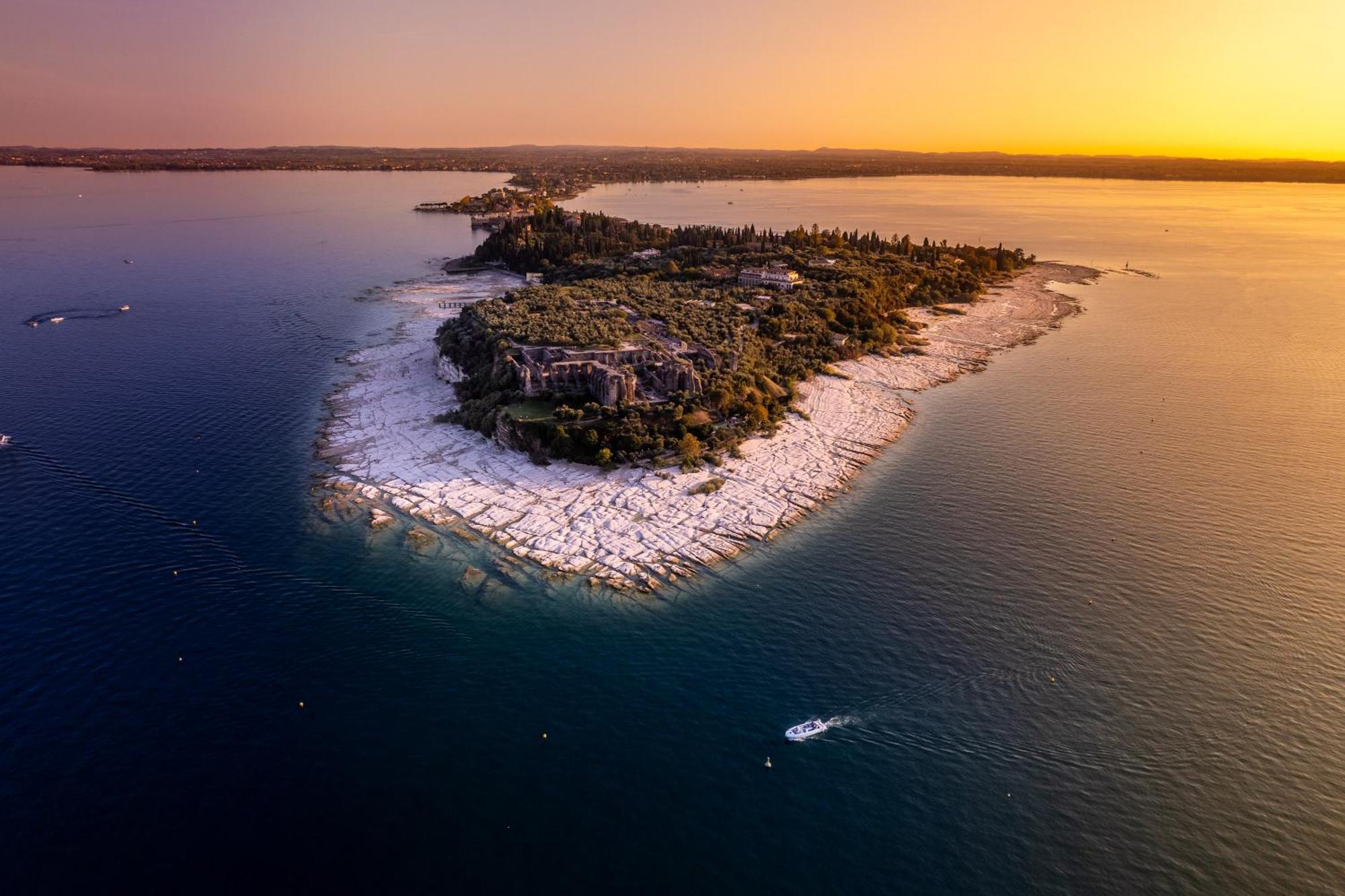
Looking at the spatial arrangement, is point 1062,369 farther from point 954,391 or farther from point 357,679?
point 357,679

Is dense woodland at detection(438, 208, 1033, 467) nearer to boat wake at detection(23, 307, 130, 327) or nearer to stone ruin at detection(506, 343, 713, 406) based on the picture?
stone ruin at detection(506, 343, 713, 406)

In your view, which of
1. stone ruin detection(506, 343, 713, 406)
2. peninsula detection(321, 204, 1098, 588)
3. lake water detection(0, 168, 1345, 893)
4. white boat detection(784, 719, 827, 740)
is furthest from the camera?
stone ruin detection(506, 343, 713, 406)

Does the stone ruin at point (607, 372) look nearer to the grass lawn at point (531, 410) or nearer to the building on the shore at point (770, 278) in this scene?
the grass lawn at point (531, 410)

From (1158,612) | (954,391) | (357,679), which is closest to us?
(357,679)

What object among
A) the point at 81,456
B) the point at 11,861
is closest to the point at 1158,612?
the point at 11,861

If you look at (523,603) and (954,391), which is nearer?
(523,603)

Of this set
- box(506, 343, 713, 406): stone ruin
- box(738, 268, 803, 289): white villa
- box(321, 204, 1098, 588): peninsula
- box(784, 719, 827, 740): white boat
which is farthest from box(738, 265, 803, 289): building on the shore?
box(784, 719, 827, 740): white boat

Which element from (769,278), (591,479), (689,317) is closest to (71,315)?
(689,317)
